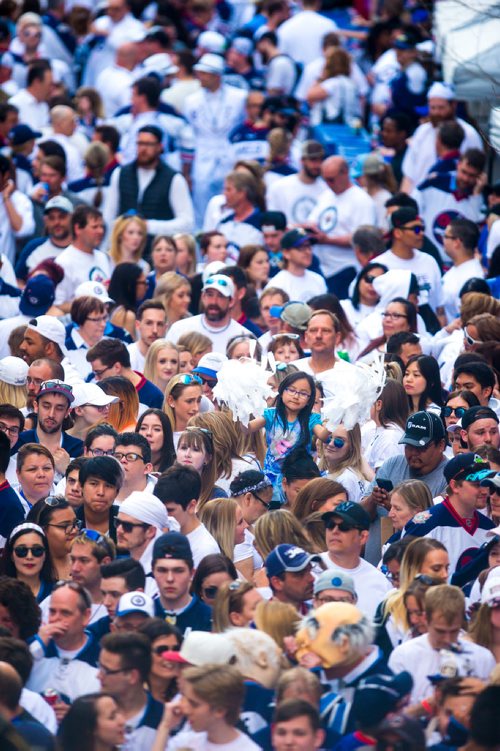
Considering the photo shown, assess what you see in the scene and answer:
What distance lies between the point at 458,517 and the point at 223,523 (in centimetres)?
116

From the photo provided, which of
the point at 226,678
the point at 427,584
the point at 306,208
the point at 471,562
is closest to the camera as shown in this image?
the point at 226,678

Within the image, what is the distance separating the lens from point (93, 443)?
26.7 feet

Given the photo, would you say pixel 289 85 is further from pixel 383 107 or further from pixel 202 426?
pixel 202 426

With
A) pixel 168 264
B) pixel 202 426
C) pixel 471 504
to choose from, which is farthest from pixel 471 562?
pixel 168 264

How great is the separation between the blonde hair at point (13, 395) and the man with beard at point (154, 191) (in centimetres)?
410

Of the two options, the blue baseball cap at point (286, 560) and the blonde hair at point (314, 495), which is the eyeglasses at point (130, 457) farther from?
the blue baseball cap at point (286, 560)

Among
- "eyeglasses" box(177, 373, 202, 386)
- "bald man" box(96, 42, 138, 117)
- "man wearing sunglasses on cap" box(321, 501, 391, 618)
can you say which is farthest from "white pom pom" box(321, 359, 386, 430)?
"bald man" box(96, 42, 138, 117)

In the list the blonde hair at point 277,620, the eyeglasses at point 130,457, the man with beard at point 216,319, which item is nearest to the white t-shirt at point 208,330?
the man with beard at point 216,319

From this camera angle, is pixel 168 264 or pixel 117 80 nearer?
pixel 168 264

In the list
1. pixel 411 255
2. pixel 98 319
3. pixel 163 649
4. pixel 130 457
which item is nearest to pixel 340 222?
pixel 411 255

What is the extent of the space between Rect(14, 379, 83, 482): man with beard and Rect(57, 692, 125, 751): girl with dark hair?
2961 millimetres

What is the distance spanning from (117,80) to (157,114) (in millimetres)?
2566

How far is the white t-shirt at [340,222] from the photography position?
42.4 ft

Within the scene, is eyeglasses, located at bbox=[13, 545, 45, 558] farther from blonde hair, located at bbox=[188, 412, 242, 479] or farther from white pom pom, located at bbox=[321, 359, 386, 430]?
white pom pom, located at bbox=[321, 359, 386, 430]
